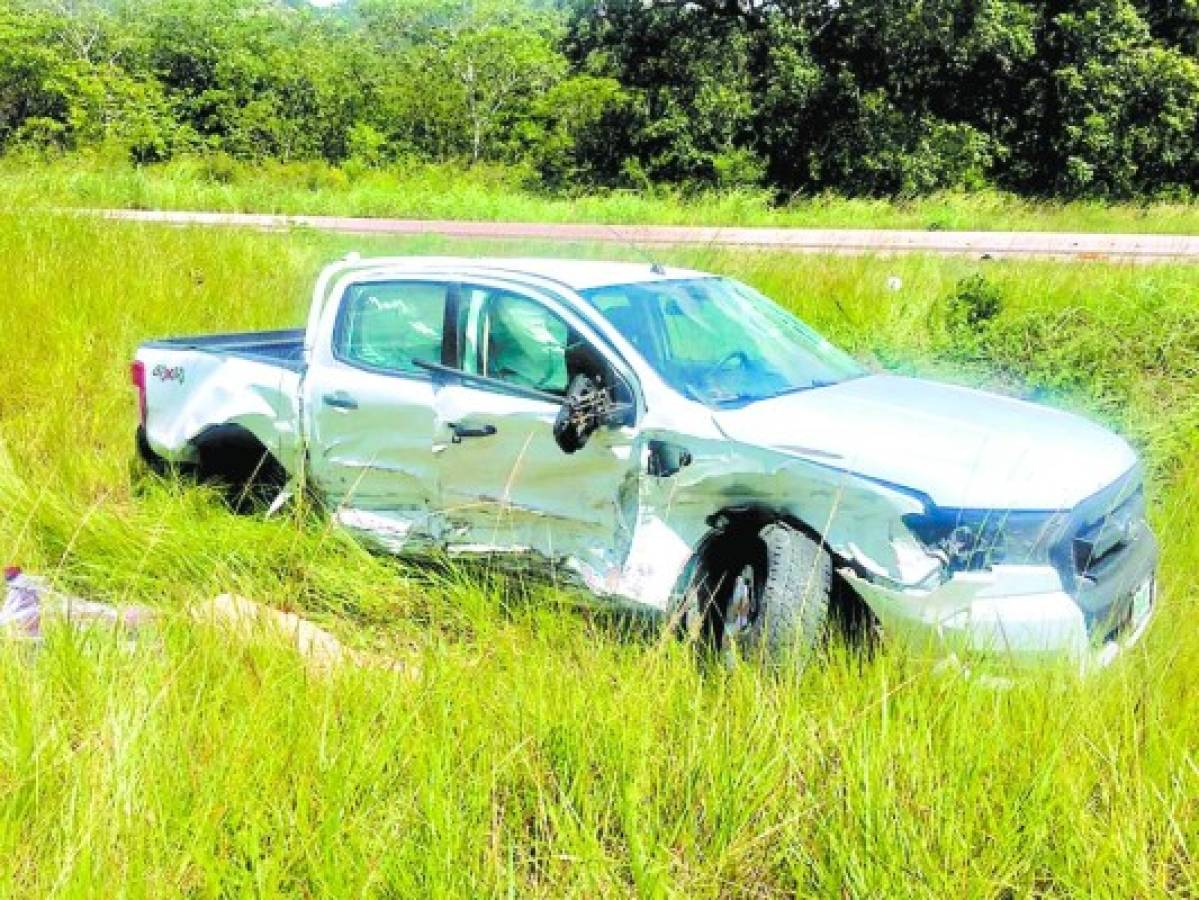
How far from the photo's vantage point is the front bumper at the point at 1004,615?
373 cm

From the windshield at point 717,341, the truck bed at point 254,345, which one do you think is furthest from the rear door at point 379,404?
the windshield at point 717,341

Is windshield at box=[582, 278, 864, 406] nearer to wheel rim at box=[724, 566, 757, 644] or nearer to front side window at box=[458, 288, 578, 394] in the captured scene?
front side window at box=[458, 288, 578, 394]

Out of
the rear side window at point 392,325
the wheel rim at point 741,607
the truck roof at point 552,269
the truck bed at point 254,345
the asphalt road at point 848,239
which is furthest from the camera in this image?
the asphalt road at point 848,239

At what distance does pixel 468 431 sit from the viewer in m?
5.16

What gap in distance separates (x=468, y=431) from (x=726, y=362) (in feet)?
3.87

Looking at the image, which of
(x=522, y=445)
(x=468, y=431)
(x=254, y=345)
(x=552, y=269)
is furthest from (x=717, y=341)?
(x=254, y=345)

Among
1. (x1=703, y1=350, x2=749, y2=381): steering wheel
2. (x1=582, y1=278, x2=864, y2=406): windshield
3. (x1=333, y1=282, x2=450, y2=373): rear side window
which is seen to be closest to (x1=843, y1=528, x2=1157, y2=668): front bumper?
(x1=582, y1=278, x2=864, y2=406): windshield

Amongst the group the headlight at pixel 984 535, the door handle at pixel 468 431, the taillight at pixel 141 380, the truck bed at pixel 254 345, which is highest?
the headlight at pixel 984 535

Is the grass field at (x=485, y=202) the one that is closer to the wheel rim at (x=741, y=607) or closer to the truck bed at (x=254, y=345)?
the truck bed at (x=254, y=345)

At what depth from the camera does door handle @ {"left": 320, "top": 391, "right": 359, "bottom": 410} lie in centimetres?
558

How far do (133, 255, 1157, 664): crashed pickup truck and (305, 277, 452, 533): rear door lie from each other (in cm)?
1

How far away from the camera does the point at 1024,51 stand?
2892cm

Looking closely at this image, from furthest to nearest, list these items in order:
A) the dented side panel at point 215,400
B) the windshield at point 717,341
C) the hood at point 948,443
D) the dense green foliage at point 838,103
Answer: the dense green foliage at point 838,103 → the dented side panel at point 215,400 → the windshield at point 717,341 → the hood at point 948,443

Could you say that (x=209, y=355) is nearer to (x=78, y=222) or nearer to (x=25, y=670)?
(x=25, y=670)
